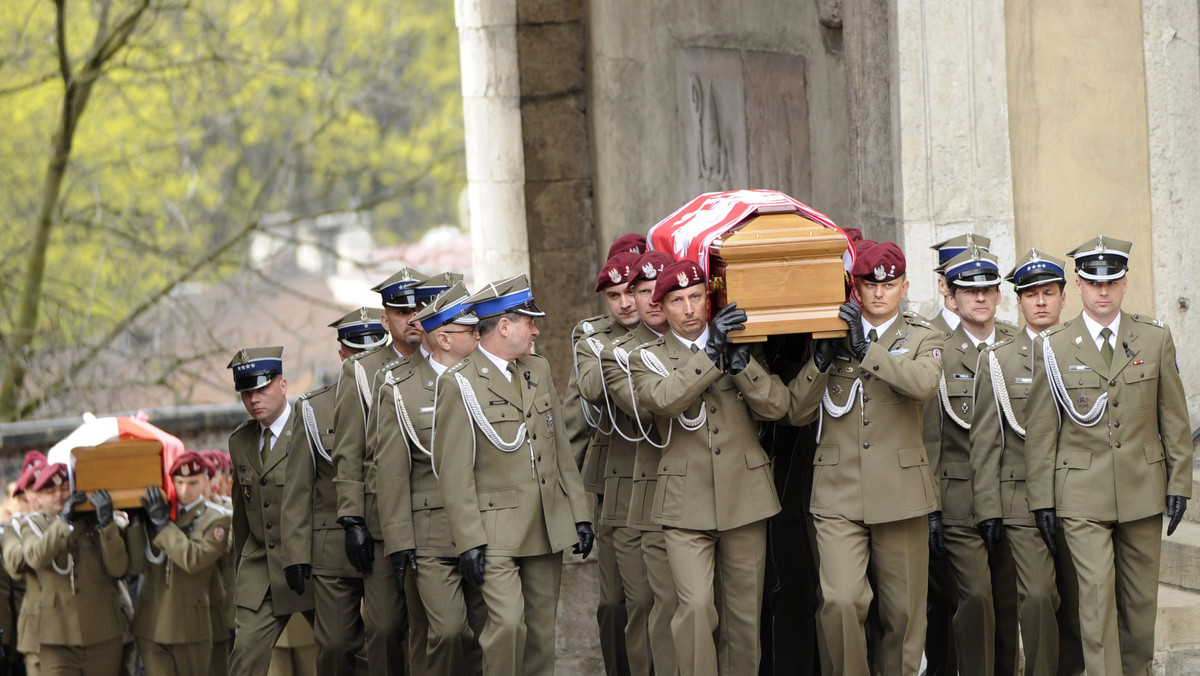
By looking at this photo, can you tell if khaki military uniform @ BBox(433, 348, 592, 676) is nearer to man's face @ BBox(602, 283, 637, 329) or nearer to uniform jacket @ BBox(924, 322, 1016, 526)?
man's face @ BBox(602, 283, 637, 329)

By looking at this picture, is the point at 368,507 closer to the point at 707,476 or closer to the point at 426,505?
the point at 426,505

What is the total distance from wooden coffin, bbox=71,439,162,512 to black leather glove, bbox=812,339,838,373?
11.9 feet

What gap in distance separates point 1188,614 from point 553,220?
19.1ft

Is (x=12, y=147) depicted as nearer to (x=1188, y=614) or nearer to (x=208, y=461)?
(x=208, y=461)

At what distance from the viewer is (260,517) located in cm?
779

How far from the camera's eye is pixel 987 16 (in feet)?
27.2

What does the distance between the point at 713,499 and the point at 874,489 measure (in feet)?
2.14

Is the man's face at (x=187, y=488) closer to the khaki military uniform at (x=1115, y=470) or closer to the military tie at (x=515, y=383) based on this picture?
the military tie at (x=515, y=383)

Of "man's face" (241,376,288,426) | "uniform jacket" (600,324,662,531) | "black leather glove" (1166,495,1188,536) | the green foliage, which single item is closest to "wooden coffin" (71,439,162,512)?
"man's face" (241,376,288,426)

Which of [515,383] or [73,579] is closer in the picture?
[515,383]

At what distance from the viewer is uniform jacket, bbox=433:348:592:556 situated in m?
6.72

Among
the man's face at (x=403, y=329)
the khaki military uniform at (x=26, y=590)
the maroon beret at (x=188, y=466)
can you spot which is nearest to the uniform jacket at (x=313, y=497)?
the man's face at (x=403, y=329)

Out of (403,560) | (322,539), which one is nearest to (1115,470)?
(403,560)

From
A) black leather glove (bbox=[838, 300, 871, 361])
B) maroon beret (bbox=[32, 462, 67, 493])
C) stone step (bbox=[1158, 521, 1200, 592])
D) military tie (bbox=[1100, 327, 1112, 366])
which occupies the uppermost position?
black leather glove (bbox=[838, 300, 871, 361])
